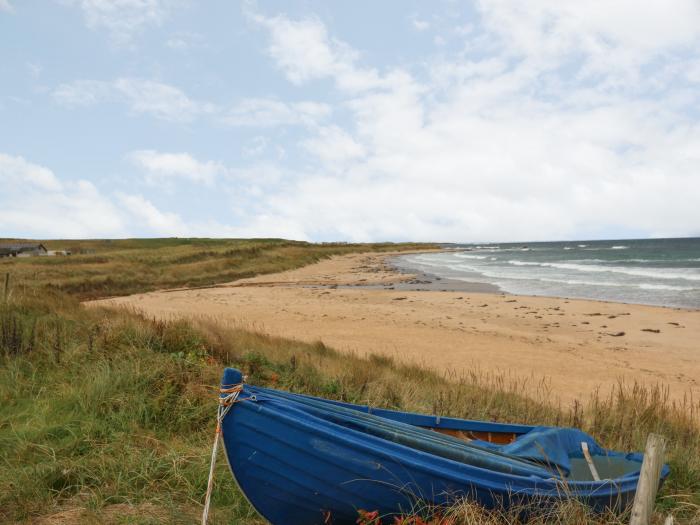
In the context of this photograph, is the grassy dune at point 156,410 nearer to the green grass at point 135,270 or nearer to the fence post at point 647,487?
the fence post at point 647,487

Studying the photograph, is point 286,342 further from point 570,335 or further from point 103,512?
point 570,335

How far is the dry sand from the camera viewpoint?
10.7 meters

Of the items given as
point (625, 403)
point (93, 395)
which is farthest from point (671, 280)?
point (93, 395)

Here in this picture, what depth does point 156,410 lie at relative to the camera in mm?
5137

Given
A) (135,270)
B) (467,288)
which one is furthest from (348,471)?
(135,270)

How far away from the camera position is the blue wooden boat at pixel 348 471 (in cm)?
314

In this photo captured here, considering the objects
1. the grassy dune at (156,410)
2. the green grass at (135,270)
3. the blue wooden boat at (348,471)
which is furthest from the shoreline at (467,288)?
the blue wooden boat at (348,471)

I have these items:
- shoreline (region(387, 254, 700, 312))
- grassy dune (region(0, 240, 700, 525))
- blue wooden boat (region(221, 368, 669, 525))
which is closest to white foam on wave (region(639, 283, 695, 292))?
shoreline (region(387, 254, 700, 312))

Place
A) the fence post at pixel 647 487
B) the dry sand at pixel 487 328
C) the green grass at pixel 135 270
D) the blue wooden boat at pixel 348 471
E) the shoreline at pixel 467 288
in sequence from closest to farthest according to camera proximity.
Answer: the fence post at pixel 647 487 < the blue wooden boat at pixel 348 471 < the dry sand at pixel 487 328 < the shoreline at pixel 467 288 < the green grass at pixel 135 270

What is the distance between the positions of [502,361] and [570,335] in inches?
188

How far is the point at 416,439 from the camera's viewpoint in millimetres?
3510

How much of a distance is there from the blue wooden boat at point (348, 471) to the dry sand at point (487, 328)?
5915mm

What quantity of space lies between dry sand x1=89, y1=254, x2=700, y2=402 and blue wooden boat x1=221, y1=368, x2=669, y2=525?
592 centimetres

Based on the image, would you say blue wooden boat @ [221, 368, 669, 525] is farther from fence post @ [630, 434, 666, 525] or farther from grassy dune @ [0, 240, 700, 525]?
fence post @ [630, 434, 666, 525]
